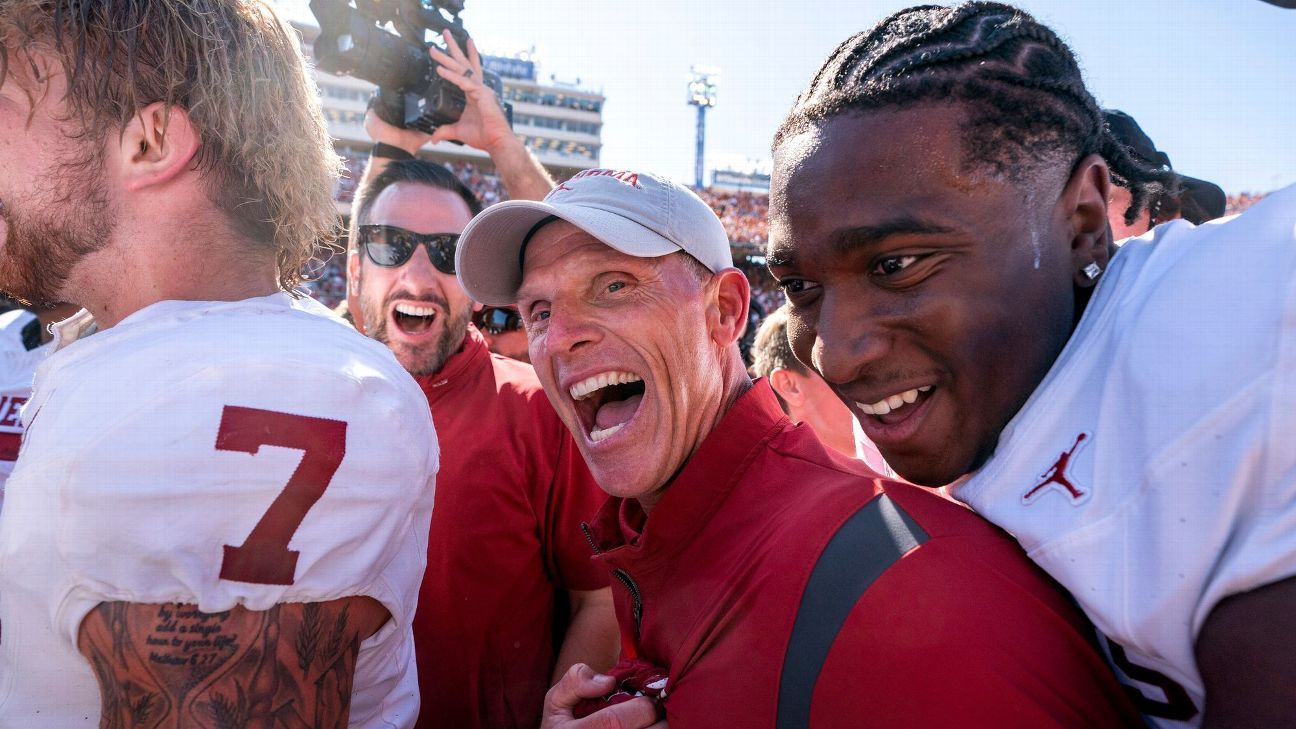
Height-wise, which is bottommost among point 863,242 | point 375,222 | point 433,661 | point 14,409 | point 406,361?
point 433,661

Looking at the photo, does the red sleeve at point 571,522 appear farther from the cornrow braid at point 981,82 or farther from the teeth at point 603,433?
the cornrow braid at point 981,82

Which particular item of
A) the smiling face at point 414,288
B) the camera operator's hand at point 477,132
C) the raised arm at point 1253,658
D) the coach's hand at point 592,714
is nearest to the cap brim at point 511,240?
the coach's hand at point 592,714

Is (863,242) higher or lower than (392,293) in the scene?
higher

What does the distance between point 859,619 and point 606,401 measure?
42.5 inches

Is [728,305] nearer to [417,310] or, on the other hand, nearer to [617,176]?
[617,176]

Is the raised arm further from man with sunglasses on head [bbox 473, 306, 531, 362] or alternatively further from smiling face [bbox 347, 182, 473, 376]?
man with sunglasses on head [bbox 473, 306, 531, 362]

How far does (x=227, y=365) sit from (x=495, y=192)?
157 feet

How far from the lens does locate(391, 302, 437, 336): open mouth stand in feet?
11.1

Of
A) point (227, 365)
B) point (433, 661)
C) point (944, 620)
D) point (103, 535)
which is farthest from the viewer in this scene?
point (433, 661)

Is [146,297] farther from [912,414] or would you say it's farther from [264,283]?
[912,414]

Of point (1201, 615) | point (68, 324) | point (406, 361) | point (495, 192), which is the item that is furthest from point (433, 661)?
point (495, 192)

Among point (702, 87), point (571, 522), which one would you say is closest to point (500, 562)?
point (571, 522)

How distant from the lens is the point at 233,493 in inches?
48.1

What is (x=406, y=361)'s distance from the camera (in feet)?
10.3
